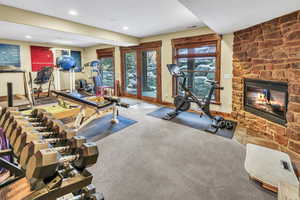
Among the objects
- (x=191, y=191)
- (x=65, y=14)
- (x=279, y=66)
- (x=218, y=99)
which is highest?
(x=65, y=14)

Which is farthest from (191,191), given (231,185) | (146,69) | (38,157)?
(146,69)

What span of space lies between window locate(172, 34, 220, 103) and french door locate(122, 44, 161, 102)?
920 millimetres

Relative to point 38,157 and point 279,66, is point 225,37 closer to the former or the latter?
point 279,66

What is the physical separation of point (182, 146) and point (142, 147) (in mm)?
710

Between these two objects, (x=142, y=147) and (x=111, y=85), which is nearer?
(x=142, y=147)

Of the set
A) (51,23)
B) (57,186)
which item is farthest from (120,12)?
(57,186)

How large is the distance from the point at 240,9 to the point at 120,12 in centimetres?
239

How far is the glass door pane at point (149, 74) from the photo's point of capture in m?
6.19

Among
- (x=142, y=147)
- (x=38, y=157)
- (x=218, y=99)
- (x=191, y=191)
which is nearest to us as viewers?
(x=38, y=157)

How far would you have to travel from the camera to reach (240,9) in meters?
2.45

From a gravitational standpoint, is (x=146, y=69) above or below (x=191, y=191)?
above

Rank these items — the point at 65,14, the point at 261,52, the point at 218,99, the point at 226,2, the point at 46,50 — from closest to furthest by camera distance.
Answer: the point at 226,2 → the point at 261,52 → the point at 65,14 → the point at 218,99 → the point at 46,50

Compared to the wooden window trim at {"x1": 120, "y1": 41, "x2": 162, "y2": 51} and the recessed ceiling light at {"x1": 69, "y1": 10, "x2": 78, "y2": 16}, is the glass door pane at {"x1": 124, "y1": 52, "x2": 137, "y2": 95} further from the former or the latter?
the recessed ceiling light at {"x1": 69, "y1": 10, "x2": 78, "y2": 16}

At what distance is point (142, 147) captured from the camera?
2.84 m
